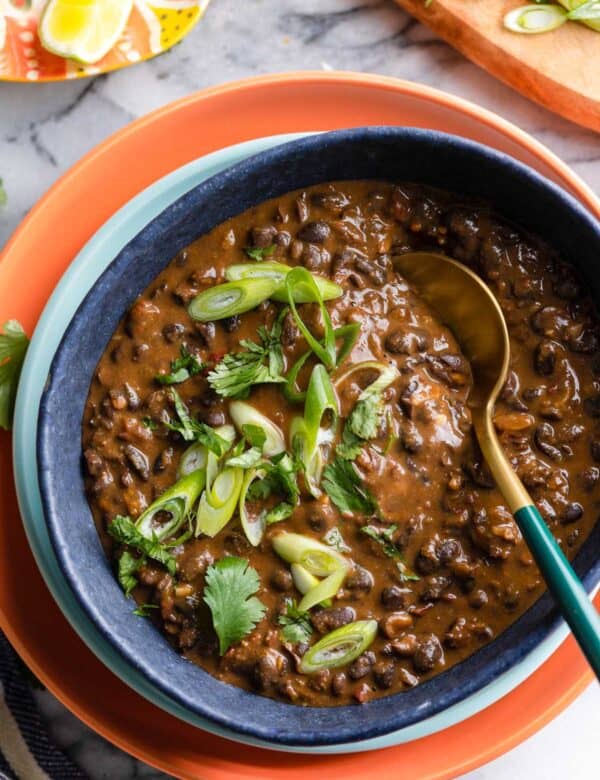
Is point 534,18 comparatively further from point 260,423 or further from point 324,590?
point 324,590

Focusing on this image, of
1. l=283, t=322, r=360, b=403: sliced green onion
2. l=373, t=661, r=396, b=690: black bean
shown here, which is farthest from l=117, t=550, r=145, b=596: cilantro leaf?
l=373, t=661, r=396, b=690: black bean

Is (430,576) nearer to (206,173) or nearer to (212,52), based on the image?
(206,173)

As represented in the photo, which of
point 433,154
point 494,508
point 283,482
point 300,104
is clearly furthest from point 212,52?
point 494,508

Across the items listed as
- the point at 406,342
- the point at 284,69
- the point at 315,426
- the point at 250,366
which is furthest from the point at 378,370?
the point at 284,69

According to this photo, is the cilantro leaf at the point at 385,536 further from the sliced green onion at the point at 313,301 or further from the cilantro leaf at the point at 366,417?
the sliced green onion at the point at 313,301

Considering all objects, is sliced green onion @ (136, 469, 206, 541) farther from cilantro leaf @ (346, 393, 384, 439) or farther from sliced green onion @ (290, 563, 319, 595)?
cilantro leaf @ (346, 393, 384, 439)

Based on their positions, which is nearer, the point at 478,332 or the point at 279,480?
the point at 279,480
